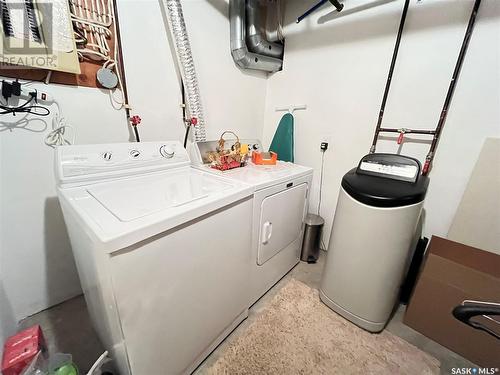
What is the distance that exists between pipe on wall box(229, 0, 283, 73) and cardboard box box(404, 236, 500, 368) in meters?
1.99

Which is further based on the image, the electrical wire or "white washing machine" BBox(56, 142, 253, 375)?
the electrical wire

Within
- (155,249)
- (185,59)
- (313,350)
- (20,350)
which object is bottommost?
(313,350)

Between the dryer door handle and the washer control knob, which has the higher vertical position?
the washer control knob

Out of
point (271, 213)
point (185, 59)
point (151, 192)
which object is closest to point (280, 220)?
point (271, 213)

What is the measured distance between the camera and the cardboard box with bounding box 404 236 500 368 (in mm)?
1164

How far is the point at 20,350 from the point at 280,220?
1.46 meters

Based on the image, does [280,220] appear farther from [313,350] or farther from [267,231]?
[313,350]

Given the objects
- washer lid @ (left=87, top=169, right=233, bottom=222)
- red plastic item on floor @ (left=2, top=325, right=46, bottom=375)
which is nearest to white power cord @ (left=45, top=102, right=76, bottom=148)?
washer lid @ (left=87, top=169, right=233, bottom=222)

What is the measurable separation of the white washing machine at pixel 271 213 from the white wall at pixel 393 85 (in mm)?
566

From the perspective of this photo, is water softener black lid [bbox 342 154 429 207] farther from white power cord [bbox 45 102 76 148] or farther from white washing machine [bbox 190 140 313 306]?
white power cord [bbox 45 102 76 148]

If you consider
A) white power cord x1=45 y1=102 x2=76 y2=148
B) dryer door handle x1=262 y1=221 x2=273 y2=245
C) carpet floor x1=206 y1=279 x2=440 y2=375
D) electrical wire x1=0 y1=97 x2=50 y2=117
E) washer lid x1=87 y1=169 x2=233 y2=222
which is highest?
electrical wire x1=0 y1=97 x2=50 y2=117

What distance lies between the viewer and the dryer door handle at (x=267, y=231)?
133 centimetres

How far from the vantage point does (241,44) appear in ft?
5.93

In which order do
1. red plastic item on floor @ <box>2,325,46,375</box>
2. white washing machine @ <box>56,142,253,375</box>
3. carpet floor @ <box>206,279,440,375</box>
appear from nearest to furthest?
1. white washing machine @ <box>56,142,253,375</box>
2. red plastic item on floor @ <box>2,325,46,375</box>
3. carpet floor @ <box>206,279,440,375</box>
